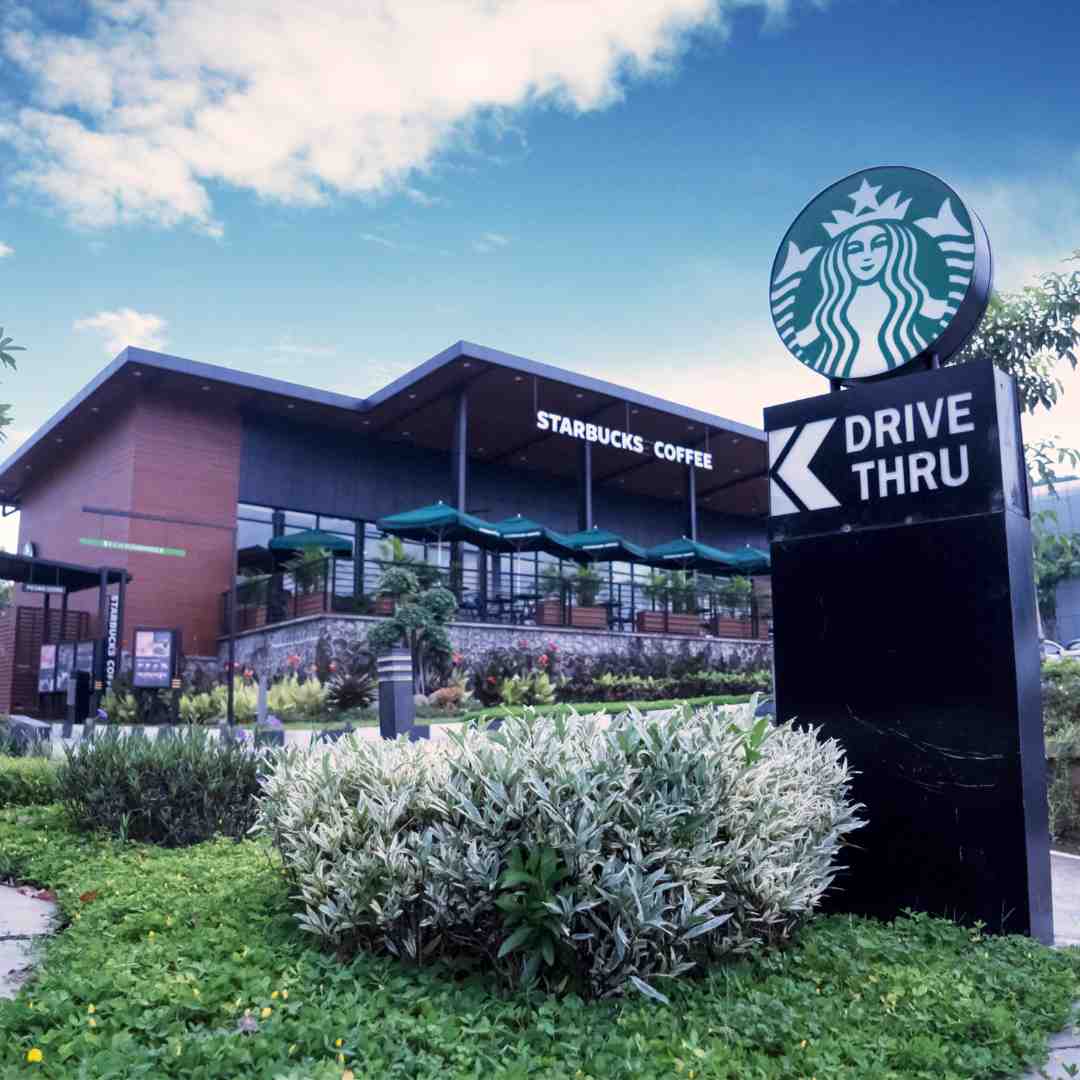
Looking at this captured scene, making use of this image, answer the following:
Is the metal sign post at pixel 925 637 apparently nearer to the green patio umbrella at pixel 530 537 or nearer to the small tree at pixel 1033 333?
the small tree at pixel 1033 333

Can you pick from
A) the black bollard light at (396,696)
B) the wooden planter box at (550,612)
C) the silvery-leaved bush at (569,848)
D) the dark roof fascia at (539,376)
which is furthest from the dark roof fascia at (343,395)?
the silvery-leaved bush at (569,848)

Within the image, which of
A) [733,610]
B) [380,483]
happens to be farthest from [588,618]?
[380,483]

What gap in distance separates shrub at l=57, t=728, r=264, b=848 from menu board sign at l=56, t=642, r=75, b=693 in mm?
15474

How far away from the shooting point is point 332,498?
28688 millimetres

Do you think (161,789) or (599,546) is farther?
(599,546)

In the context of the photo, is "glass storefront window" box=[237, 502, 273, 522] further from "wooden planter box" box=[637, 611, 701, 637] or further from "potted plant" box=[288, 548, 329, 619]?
"wooden planter box" box=[637, 611, 701, 637]

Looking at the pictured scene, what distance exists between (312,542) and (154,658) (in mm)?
5549

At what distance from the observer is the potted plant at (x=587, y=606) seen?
25.3m

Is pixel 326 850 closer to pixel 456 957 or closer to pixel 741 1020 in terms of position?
pixel 456 957

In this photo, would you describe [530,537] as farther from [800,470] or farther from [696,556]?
[800,470]

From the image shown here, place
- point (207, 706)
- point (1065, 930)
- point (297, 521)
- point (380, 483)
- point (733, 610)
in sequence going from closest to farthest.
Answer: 1. point (1065, 930)
2. point (207, 706)
3. point (297, 521)
4. point (733, 610)
5. point (380, 483)

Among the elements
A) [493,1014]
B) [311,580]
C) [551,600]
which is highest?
[311,580]

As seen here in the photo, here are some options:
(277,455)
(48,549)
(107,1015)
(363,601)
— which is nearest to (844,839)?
(107,1015)

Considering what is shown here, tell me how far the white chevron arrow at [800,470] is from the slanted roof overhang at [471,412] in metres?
18.7
